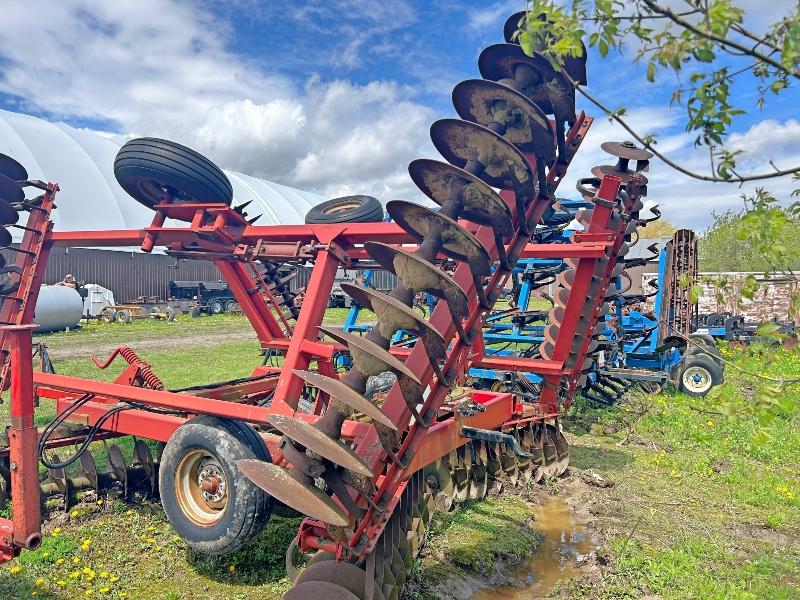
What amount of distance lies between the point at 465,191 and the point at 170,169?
106 inches

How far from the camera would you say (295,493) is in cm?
242

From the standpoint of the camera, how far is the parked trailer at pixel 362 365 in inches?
98.7

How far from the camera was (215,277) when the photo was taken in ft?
107

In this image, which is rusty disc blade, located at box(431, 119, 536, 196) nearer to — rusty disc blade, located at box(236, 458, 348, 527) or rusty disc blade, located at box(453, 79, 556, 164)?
rusty disc blade, located at box(453, 79, 556, 164)

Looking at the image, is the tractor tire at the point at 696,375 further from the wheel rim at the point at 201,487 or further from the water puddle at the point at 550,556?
the wheel rim at the point at 201,487

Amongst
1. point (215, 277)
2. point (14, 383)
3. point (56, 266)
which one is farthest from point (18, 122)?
point (14, 383)

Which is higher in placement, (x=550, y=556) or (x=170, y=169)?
(x=170, y=169)

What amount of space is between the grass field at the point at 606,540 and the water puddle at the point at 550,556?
99mm

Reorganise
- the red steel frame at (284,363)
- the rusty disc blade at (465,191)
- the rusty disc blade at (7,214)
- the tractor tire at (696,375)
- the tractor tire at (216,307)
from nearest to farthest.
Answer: the rusty disc blade at (465,191) < the red steel frame at (284,363) < the rusty disc blade at (7,214) < the tractor tire at (696,375) < the tractor tire at (216,307)

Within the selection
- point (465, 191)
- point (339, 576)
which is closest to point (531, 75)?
point (465, 191)

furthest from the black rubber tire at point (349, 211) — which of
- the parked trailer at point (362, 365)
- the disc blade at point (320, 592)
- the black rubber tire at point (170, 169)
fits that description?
the disc blade at point (320, 592)

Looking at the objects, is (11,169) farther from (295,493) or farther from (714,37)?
(714,37)

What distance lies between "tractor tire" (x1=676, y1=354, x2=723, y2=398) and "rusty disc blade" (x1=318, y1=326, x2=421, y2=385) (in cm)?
893

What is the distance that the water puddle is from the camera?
12.5 feet
